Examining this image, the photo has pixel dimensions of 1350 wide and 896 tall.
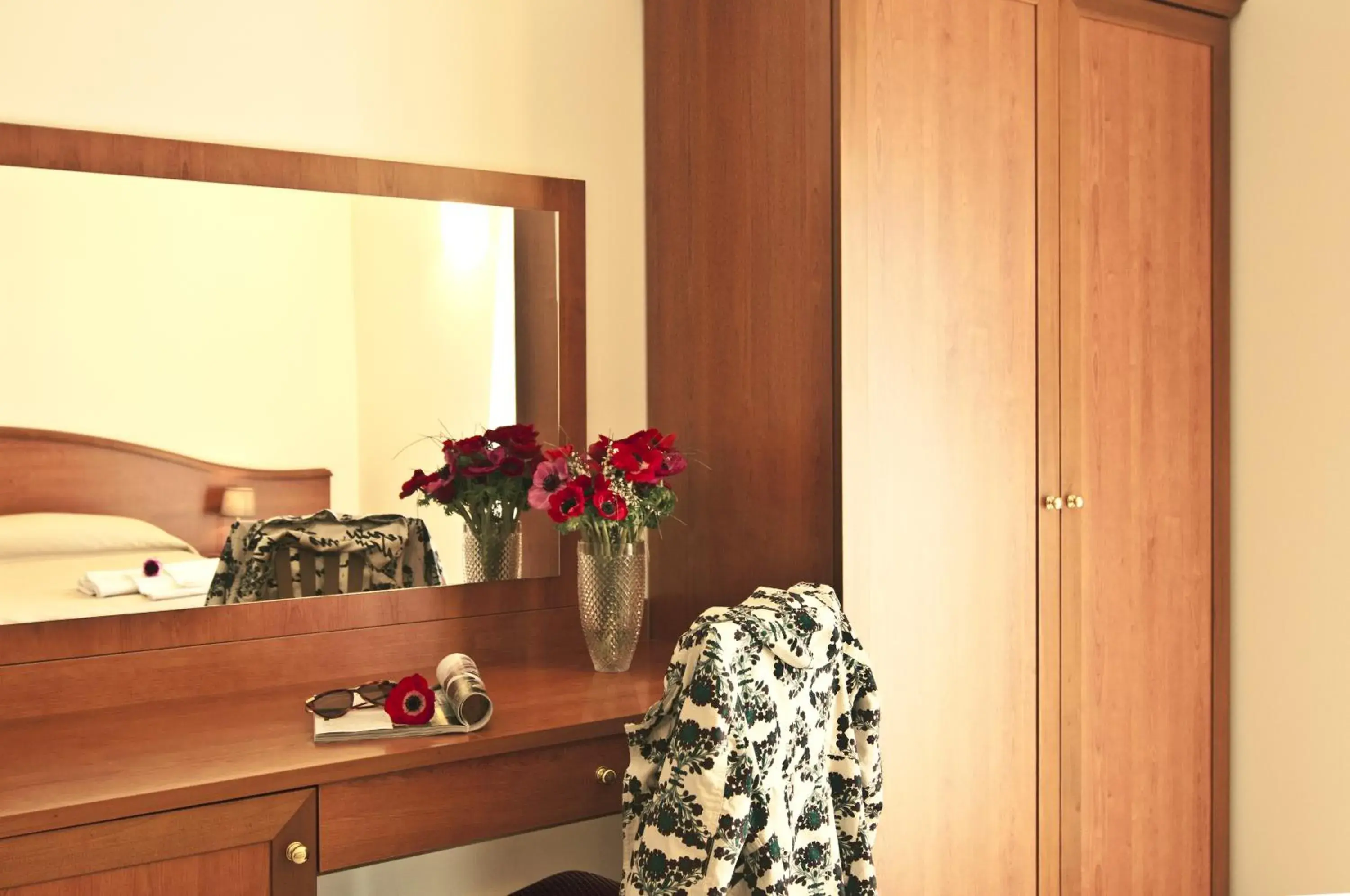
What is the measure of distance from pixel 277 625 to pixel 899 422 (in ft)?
3.90

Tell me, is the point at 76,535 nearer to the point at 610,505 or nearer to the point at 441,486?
the point at 441,486

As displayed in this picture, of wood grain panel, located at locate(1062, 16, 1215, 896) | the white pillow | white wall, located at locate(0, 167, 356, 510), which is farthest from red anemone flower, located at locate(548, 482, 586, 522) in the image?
wood grain panel, located at locate(1062, 16, 1215, 896)

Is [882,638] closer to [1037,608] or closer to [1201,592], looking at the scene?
[1037,608]

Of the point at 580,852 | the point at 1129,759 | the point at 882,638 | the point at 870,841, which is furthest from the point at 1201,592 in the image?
the point at 580,852

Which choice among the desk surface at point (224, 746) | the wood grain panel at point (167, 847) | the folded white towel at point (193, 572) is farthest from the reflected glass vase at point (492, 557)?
the wood grain panel at point (167, 847)

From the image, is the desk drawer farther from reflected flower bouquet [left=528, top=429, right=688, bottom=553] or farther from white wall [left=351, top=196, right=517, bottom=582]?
white wall [left=351, top=196, right=517, bottom=582]

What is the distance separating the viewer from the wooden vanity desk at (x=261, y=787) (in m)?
1.37

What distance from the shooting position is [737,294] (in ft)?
6.79

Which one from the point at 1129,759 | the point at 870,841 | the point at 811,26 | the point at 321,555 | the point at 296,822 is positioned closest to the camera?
the point at 296,822

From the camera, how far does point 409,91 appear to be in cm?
209

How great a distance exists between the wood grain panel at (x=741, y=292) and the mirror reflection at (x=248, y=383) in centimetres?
27

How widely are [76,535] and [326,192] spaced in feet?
2.46

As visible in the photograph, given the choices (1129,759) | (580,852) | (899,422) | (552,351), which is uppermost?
(552,351)

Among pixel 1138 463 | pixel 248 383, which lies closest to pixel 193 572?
→ pixel 248 383
